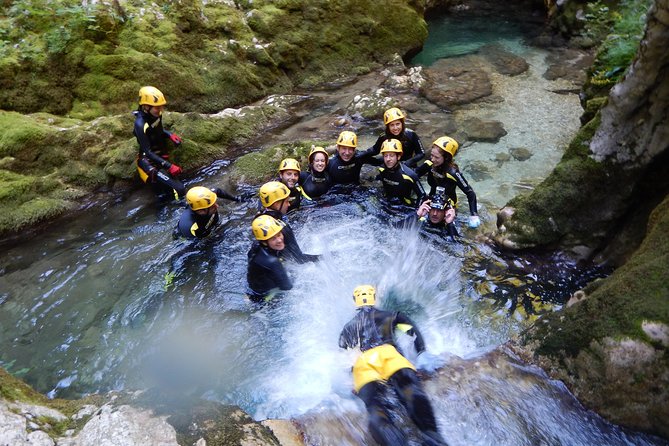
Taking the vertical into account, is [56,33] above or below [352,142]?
above

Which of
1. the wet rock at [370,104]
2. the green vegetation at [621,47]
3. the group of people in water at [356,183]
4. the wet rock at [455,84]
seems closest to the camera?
the group of people in water at [356,183]

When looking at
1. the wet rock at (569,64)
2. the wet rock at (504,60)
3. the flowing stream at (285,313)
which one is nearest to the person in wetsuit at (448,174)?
the flowing stream at (285,313)

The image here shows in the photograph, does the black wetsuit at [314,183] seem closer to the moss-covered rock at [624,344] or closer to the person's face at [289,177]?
the person's face at [289,177]

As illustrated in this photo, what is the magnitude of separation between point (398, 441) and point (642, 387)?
2.41 m

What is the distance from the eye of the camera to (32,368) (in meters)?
5.79

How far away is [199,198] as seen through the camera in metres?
7.24

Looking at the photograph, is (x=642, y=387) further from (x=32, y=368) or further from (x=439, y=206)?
(x=32, y=368)

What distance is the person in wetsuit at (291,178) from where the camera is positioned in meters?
8.20

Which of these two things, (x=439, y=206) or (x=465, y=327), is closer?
(x=465, y=327)

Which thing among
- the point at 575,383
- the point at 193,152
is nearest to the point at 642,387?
the point at 575,383

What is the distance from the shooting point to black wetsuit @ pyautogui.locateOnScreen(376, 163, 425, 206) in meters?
8.18

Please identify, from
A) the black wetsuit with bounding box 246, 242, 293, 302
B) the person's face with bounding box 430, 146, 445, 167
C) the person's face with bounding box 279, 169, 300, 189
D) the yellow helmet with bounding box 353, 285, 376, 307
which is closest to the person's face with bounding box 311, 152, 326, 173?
the person's face with bounding box 279, 169, 300, 189

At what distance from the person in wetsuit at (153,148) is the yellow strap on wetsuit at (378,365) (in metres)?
5.94

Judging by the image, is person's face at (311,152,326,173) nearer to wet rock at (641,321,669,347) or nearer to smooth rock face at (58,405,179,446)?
smooth rock face at (58,405,179,446)
